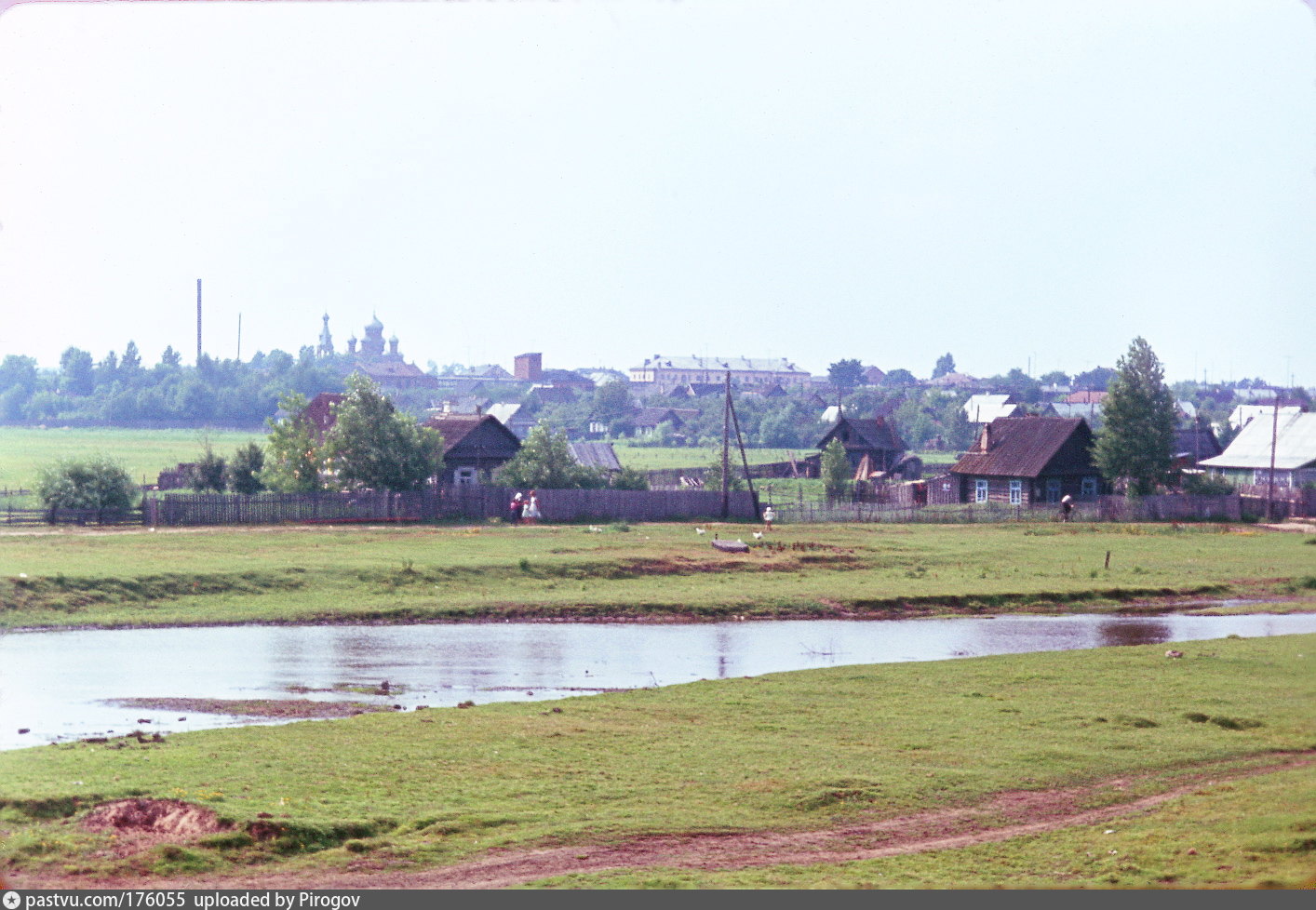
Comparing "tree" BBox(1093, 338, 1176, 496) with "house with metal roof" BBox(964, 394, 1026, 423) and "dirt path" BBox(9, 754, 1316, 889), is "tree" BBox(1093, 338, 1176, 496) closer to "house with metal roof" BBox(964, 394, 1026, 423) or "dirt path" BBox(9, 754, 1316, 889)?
"house with metal roof" BBox(964, 394, 1026, 423)

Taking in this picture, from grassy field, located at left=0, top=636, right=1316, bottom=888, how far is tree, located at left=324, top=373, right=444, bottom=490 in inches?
1362

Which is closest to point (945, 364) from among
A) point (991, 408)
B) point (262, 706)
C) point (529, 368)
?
point (991, 408)

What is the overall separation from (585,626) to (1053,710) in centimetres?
1384

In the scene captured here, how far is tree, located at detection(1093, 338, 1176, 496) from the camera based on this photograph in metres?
64.9

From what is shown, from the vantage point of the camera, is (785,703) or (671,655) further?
(671,655)

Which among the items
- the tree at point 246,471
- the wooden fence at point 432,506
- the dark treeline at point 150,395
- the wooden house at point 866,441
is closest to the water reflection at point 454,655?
the wooden fence at point 432,506

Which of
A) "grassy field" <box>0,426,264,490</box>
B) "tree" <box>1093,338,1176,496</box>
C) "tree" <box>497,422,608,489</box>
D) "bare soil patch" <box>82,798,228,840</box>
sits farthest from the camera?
"grassy field" <box>0,426,264,490</box>

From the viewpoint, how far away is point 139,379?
119 m

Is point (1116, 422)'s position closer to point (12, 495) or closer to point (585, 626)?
point (585, 626)

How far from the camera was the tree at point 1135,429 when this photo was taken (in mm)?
64938

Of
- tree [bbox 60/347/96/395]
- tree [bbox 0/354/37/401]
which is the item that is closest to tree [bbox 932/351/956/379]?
tree [bbox 0/354/37/401]

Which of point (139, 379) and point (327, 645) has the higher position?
point (139, 379)

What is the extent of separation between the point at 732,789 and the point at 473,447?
52844mm
